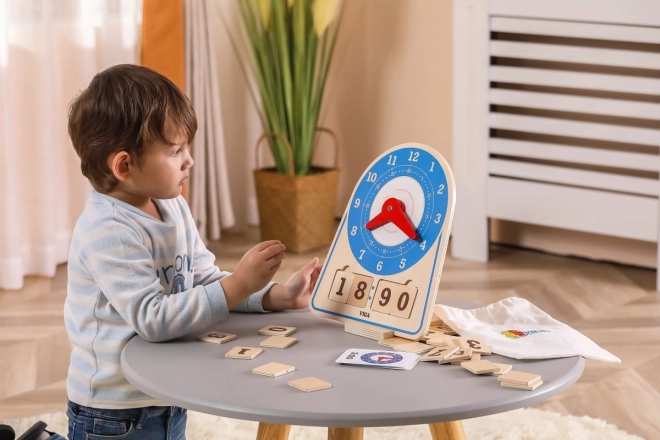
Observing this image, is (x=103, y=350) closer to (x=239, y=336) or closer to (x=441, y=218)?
(x=239, y=336)

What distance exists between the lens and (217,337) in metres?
1.17

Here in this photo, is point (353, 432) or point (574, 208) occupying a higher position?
point (574, 208)

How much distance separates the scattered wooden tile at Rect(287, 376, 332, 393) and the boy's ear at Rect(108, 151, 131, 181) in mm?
418

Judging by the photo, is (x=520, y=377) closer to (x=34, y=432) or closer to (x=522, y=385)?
(x=522, y=385)

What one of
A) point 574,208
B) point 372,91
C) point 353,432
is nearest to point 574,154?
point 574,208

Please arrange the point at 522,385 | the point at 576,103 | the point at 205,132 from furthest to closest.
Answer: the point at 205,132
the point at 576,103
the point at 522,385

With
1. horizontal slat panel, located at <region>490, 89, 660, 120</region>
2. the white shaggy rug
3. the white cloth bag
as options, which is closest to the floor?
the white shaggy rug

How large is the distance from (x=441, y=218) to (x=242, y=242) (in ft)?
8.16

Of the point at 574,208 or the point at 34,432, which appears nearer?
the point at 34,432

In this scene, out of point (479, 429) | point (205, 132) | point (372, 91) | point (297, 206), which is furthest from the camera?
point (372, 91)

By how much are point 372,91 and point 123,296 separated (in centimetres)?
267

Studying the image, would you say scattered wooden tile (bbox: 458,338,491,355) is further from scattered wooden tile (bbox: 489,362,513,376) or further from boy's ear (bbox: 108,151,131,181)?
boy's ear (bbox: 108,151,131,181)

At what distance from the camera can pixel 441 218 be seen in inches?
45.7

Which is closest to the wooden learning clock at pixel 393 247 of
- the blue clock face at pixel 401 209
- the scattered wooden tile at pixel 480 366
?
the blue clock face at pixel 401 209
